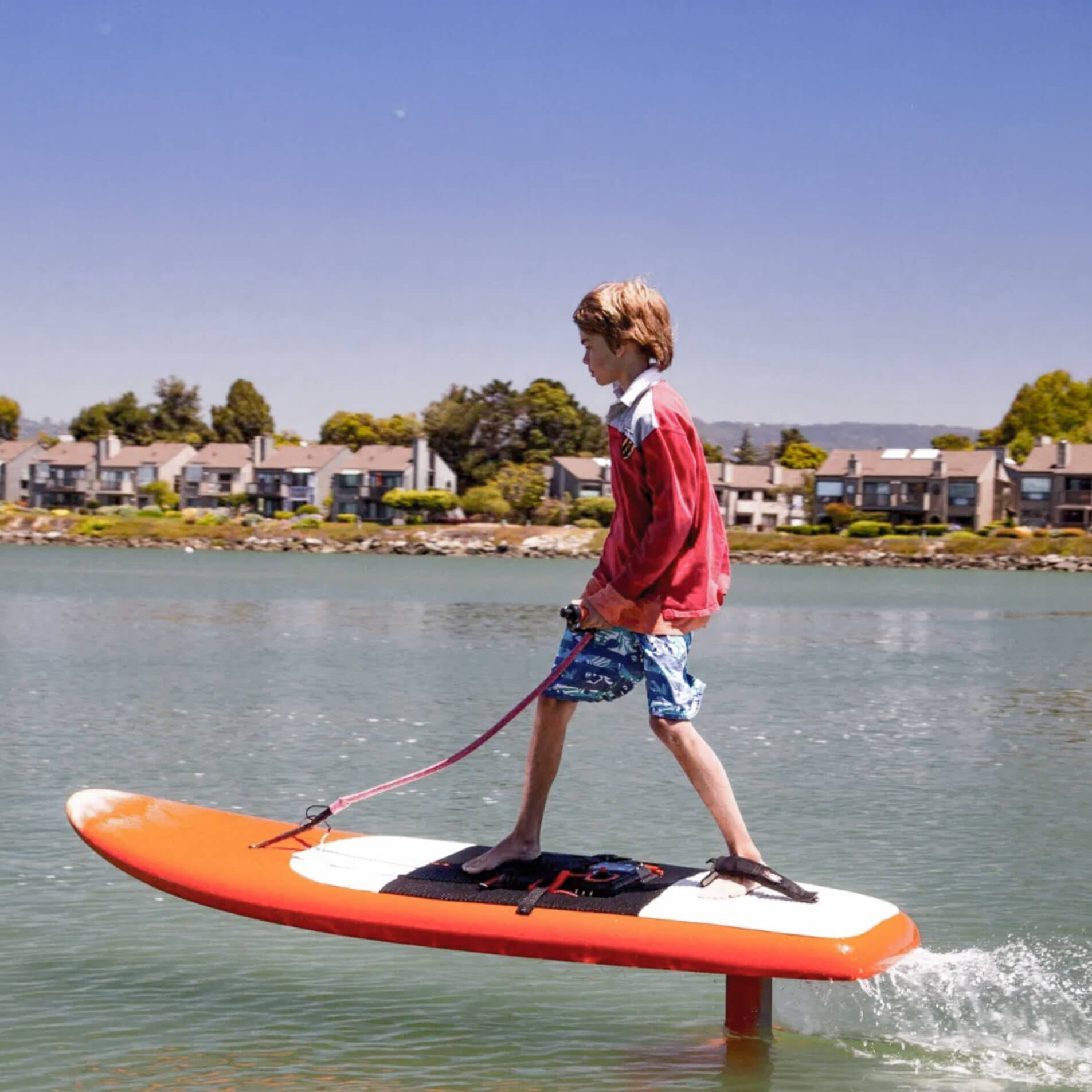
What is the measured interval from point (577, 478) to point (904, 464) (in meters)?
29.5

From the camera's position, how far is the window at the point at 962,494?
124688 mm

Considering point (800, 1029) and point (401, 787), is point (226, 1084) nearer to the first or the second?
point (800, 1029)

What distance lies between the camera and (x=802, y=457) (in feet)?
581

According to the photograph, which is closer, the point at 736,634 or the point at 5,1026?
the point at 5,1026

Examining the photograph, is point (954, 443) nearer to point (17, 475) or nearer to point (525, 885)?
point (17, 475)

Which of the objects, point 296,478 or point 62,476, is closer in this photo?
point 296,478

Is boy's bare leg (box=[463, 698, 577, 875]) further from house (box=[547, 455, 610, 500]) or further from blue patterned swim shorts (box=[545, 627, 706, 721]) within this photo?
house (box=[547, 455, 610, 500])

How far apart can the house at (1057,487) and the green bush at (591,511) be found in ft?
121

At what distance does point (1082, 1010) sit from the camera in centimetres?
643

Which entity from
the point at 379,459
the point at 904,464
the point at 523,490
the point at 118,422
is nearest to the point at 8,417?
the point at 118,422

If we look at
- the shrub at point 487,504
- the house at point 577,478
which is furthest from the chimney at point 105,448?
the house at point 577,478

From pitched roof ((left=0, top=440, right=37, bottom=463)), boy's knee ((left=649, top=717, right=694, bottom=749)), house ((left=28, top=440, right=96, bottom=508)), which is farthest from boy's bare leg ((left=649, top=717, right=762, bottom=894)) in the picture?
pitched roof ((left=0, top=440, right=37, bottom=463))

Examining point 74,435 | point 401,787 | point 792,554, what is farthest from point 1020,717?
point 74,435

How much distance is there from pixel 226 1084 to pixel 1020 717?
14354mm
